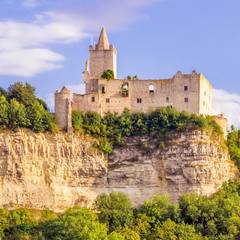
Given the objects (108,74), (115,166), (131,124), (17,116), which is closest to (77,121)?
(131,124)

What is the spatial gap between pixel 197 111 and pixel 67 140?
10.0 m

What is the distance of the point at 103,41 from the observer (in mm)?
91188

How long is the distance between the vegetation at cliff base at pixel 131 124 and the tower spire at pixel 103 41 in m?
6.43

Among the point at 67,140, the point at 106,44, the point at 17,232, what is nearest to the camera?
the point at 17,232

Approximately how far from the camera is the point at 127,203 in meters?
82.9

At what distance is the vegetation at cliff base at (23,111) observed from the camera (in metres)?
83.6

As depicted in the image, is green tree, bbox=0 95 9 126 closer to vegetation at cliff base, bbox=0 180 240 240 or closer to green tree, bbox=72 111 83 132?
green tree, bbox=72 111 83 132

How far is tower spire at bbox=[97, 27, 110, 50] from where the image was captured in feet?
298

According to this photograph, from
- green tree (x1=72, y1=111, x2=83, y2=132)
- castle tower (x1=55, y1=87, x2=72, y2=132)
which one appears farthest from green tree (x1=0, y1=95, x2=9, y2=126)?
green tree (x1=72, y1=111, x2=83, y2=132)

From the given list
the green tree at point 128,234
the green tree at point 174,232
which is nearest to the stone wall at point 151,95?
the green tree at point 174,232

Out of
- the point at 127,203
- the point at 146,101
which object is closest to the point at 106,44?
the point at 146,101

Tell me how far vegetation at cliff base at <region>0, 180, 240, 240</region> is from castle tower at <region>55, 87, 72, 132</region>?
600 cm

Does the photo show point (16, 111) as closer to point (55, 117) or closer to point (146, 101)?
point (55, 117)

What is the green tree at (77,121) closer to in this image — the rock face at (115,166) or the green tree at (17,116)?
the rock face at (115,166)
